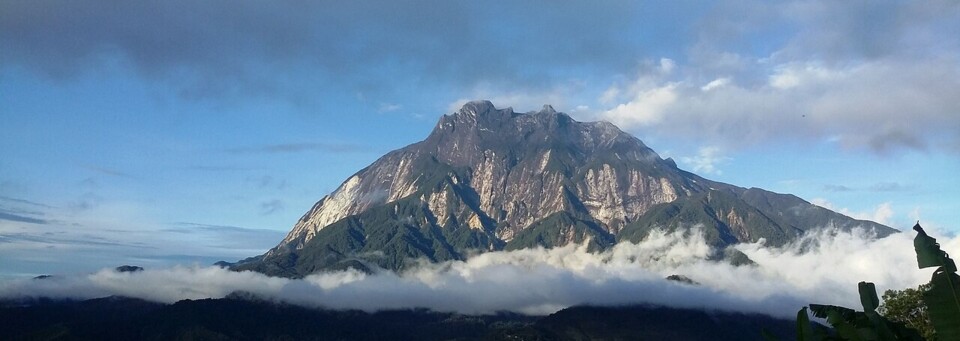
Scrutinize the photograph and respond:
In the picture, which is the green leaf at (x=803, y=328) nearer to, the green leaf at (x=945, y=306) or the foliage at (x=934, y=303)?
the foliage at (x=934, y=303)

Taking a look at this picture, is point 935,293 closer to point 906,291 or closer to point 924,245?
point 924,245

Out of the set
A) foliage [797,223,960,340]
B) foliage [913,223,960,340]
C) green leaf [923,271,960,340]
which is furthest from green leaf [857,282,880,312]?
green leaf [923,271,960,340]

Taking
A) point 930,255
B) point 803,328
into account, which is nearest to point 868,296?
point 803,328

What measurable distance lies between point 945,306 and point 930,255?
4.83 ft

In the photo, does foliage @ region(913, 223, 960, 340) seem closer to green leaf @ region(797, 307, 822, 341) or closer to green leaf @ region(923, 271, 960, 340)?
green leaf @ region(923, 271, 960, 340)

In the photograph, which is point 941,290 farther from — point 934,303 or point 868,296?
point 868,296

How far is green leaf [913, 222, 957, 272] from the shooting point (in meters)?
22.1

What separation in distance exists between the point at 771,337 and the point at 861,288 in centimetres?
440

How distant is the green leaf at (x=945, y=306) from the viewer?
21219 millimetres

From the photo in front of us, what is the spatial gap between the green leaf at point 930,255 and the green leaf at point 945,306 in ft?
1.22

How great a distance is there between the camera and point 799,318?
25625mm

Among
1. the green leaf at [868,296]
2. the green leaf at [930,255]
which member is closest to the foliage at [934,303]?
the green leaf at [930,255]

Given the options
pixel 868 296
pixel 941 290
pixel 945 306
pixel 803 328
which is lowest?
pixel 803 328

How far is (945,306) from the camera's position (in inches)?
842
